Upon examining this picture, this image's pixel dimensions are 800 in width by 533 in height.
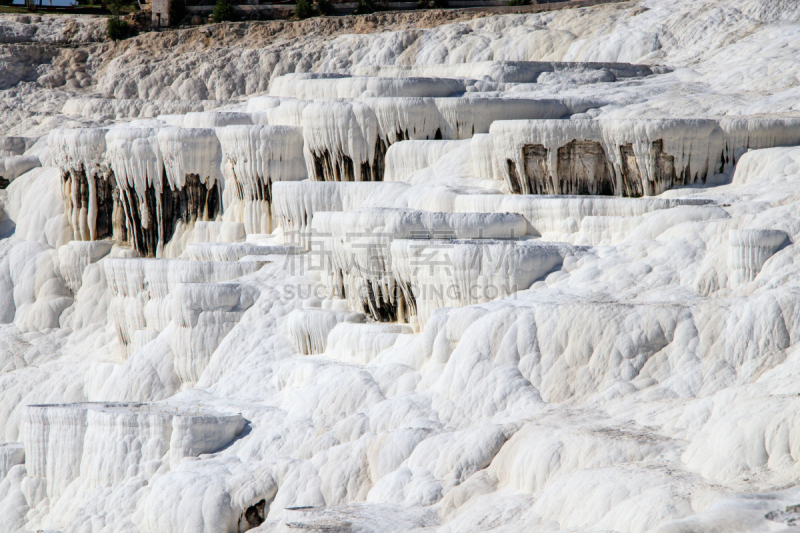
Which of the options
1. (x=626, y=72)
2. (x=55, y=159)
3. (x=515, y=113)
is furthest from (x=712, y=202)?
(x=55, y=159)

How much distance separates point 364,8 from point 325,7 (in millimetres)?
1325

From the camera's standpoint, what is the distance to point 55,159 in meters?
24.3

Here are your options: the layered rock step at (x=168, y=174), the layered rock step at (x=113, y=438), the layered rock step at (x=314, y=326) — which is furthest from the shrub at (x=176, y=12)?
the layered rock step at (x=113, y=438)

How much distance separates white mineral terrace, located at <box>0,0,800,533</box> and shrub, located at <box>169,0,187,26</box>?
5792 mm

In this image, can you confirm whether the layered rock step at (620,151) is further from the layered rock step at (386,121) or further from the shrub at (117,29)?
the shrub at (117,29)

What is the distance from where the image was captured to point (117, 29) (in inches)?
1291

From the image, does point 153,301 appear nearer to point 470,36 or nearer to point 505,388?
point 505,388

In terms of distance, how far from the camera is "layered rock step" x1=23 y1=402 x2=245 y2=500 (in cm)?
1338

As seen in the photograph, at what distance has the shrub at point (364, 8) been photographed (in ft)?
104

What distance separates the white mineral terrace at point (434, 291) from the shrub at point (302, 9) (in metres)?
3.79

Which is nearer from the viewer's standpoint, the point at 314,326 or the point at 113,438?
the point at 113,438

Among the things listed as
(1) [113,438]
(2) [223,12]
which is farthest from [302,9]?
(1) [113,438]

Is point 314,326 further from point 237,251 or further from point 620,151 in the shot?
point 620,151

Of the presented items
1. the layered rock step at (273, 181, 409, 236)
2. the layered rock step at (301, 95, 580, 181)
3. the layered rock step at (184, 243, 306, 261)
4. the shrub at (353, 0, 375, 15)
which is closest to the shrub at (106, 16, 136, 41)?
the shrub at (353, 0, 375, 15)
